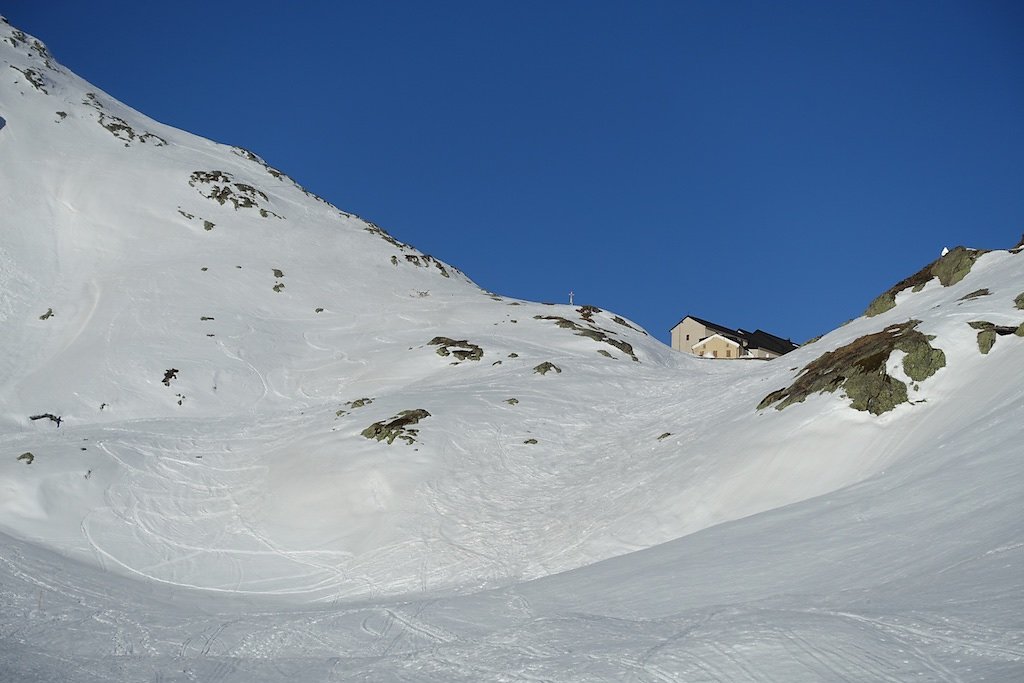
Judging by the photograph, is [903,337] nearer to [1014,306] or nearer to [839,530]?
[1014,306]

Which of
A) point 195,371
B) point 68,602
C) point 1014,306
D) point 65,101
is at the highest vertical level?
point 65,101

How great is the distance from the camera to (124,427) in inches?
1061

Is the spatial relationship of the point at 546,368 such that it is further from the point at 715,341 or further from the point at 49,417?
the point at 715,341

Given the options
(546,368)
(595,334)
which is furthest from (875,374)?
(595,334)

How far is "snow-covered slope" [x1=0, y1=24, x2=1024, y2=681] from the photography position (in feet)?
29.2

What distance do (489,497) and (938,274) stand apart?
1873 centimetres

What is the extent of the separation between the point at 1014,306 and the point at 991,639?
1341cm

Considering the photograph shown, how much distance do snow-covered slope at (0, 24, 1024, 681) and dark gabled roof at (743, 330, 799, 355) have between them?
68.8m

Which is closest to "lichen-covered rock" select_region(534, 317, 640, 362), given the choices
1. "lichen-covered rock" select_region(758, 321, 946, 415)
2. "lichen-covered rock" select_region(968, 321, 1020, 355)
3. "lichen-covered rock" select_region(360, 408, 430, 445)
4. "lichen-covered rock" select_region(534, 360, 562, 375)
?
"lichen-covered rock" select_region(534, 360, 562, 375)

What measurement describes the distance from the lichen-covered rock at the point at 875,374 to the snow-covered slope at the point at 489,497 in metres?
0.10

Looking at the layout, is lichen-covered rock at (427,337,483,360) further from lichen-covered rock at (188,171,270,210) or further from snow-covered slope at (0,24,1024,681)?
lichen-covered rock at (188,171,270,210)

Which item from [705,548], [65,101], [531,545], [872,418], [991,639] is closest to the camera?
[991,639]

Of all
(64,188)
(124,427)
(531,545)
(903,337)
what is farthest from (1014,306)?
(64,188)

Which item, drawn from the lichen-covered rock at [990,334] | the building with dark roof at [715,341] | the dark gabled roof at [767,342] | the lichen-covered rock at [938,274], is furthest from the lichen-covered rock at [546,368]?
the dark gabled roof at [767,342]
